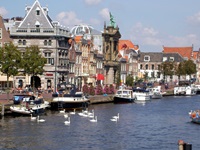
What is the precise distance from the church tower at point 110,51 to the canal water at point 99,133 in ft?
248

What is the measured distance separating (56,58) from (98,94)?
39.5 feet

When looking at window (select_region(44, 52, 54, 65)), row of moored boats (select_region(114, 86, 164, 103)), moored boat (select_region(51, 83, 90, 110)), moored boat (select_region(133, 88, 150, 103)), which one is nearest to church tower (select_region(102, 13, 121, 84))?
row of moored boats (select_region(114, 86, 164, 103))

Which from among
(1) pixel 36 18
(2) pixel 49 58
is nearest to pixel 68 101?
(2) pixel 49 58

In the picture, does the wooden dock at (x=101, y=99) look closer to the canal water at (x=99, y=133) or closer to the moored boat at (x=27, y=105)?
the canal water at (x=99, y=133)

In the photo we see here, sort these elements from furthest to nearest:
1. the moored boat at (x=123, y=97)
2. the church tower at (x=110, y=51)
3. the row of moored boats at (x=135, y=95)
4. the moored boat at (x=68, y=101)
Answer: the church tower at (x=110, y=51), the row of moored boats at (x=135, y=95), the moored boat at (x=123, y=97), the moored boat at (x=68, y=101)

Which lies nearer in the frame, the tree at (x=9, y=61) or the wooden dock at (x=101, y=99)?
the tree at (x=9, y=61)

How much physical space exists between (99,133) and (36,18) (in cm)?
6143

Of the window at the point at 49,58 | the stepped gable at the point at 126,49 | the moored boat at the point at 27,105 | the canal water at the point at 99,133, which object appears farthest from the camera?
the stepped gable at the point at 126,49

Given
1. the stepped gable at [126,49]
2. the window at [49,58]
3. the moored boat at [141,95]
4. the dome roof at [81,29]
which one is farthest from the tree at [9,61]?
the stepped gable at [126,49]

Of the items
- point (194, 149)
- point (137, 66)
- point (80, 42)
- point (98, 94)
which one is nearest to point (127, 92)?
point (98, 94)

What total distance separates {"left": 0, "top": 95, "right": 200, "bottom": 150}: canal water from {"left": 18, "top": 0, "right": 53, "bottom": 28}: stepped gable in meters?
39.5

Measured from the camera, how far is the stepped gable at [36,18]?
393 ft

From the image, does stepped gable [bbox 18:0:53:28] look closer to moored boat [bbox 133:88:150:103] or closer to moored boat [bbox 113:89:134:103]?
moored boat [bbox 113:89:134:103]

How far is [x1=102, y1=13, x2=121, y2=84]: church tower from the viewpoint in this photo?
159625 millimetres
